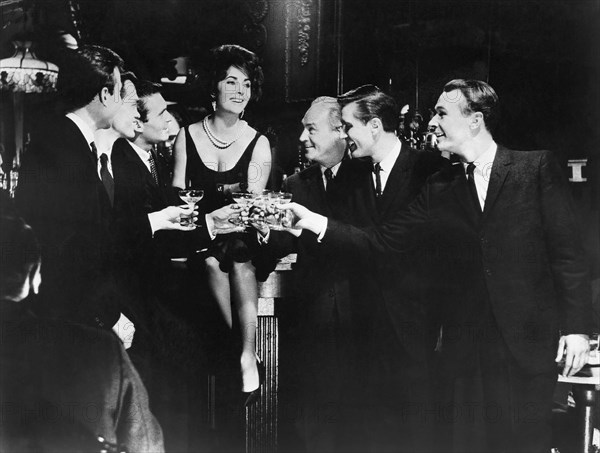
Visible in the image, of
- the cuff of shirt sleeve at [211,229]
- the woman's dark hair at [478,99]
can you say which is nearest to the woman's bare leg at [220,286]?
the cuff of shirt sleeve at [211,229]

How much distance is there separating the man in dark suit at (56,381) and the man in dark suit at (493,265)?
1.16 metres

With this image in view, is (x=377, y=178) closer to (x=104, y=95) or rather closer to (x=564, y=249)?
(x=564, y=249)

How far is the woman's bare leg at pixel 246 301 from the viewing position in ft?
10.7

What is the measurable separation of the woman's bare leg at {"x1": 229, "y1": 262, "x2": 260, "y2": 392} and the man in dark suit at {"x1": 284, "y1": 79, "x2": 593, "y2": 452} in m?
0.36

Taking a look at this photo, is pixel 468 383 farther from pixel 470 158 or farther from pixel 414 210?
pixel 470 158

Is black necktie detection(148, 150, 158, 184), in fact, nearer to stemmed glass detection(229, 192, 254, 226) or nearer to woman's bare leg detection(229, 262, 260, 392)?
stemmed glass detection(229, 192, 254, 226)

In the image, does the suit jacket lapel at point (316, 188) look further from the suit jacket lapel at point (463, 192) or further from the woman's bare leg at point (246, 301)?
the suit jacket lapel at point (463, 192)

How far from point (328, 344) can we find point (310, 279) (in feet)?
1.07

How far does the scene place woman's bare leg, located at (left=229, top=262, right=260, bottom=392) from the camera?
3250 millimetres

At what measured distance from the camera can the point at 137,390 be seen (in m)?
3.24

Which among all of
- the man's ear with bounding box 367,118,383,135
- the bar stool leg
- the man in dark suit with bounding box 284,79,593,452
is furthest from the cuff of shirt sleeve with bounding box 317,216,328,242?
the bar stool leg

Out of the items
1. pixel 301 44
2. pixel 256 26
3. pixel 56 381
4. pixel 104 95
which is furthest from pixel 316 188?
pixel 56 381

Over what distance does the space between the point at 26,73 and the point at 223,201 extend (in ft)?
3.68

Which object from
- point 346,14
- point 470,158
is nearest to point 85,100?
point 346,14
